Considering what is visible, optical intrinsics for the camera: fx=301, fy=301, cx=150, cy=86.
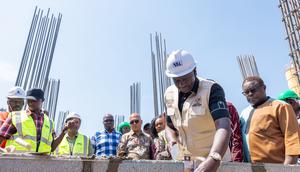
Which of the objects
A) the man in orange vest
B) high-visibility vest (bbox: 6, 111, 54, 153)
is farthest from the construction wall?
the man in orange vest

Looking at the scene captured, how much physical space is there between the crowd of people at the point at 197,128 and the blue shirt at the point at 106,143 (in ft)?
0.96

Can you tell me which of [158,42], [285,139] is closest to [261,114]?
[285,139]

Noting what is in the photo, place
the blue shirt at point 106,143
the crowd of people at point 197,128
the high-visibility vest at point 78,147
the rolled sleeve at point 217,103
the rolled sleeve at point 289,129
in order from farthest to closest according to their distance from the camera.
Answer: the blue shirt at point 106,143 → the high-visibility vest at point 78,147 → the rolled sleeve at point 289,129 → the crowd of people at point 197,128 → the rolled sleeve at point 217,103

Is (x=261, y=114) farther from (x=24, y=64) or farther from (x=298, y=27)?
(x=298, y=27)

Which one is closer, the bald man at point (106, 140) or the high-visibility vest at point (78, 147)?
the high-visibility vest at point (78, 147)

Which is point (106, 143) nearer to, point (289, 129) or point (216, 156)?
point (289, 129)

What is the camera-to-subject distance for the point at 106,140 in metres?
4.48

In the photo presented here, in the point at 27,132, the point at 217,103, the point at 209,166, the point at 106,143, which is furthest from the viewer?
the point at 106,143

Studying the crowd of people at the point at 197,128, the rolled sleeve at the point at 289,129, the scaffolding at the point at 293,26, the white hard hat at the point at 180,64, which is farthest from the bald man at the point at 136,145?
the scaffolding at the point at 293,26

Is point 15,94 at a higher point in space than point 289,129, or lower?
higher

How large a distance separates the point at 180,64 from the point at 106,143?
117 inches

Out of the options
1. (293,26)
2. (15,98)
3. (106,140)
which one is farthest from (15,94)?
(293,26)

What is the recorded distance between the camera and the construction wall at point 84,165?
5.48 ft

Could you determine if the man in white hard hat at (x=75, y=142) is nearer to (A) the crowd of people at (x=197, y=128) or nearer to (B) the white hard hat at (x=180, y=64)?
(A) the crowd of people at (x=197, y=128)
